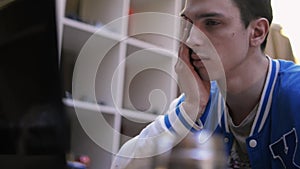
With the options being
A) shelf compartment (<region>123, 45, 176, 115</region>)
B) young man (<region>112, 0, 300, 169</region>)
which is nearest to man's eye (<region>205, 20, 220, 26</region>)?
young man (<region>112, 0, 300, 169</region>)

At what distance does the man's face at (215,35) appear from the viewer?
2.27ft

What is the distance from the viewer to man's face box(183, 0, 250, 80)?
0.69 m

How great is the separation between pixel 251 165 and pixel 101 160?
47 centimetres

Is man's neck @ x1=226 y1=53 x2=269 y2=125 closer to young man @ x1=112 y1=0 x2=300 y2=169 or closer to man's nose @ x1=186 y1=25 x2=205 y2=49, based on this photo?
young man @ x1=112 y1=0 x2=300 y2=169

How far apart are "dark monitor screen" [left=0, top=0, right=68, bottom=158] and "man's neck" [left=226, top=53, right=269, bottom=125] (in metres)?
0.50

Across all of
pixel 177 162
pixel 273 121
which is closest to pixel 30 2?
pixel 177 162

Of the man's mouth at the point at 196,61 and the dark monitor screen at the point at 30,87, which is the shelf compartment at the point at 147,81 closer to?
the man's mouth at the point at 196,61

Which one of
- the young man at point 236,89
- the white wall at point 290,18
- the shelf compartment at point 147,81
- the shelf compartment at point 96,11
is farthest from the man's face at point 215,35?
the white wall at point 290,18

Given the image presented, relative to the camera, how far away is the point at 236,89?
771mm

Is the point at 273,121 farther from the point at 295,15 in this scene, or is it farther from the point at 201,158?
the point at 295,15

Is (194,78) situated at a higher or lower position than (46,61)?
lower

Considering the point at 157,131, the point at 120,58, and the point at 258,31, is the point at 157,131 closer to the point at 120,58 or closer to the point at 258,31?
the point at 258,31

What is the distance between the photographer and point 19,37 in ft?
0.94

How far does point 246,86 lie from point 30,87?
0.57 metres
